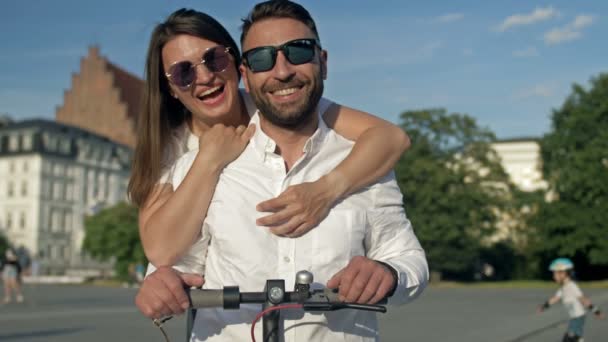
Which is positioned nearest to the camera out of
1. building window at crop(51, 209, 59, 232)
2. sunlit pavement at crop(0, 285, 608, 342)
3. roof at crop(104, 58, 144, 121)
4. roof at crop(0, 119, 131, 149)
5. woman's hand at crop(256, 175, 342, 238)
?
woman's hand at crop(256, 175, 342, 238)

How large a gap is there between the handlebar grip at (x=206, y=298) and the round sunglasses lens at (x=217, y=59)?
0.99 m

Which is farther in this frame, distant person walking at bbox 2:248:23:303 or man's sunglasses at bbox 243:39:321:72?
distant person walking at bbox 2:248:23:303

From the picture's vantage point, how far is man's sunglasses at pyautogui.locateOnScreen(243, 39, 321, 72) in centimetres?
236

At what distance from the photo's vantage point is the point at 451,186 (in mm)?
50000

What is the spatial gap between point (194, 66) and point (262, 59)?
47 cm

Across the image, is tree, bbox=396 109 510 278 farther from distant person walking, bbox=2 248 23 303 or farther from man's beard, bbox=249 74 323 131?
man's beard, bbox=249 74 323 131

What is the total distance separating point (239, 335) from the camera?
230 cm

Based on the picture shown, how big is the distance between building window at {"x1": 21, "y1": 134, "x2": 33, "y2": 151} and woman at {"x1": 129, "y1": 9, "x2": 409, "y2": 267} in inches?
3130

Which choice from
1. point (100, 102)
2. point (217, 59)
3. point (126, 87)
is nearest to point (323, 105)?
point (217, 59)

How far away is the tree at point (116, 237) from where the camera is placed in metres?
57.8

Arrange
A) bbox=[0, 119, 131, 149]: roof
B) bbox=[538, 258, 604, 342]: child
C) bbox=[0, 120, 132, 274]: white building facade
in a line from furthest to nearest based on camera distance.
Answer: bbox=[0, 119, 131, 149]: roof < bbox=[0, 120, 132, 274]: white building facade < bbox=[538, 258, 604, 342]: child

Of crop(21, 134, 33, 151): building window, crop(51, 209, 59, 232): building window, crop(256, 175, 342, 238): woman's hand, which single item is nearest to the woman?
crop(256, 175, 342, 238): woman's hand

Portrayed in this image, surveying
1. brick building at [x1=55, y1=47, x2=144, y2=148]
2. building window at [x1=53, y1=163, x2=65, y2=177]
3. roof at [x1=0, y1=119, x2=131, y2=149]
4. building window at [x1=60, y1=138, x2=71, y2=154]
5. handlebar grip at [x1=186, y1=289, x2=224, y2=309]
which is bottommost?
handlebar grip at [x1=186, y1=289, x2=224, y2=309]

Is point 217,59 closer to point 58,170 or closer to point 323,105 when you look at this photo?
point 323,105
